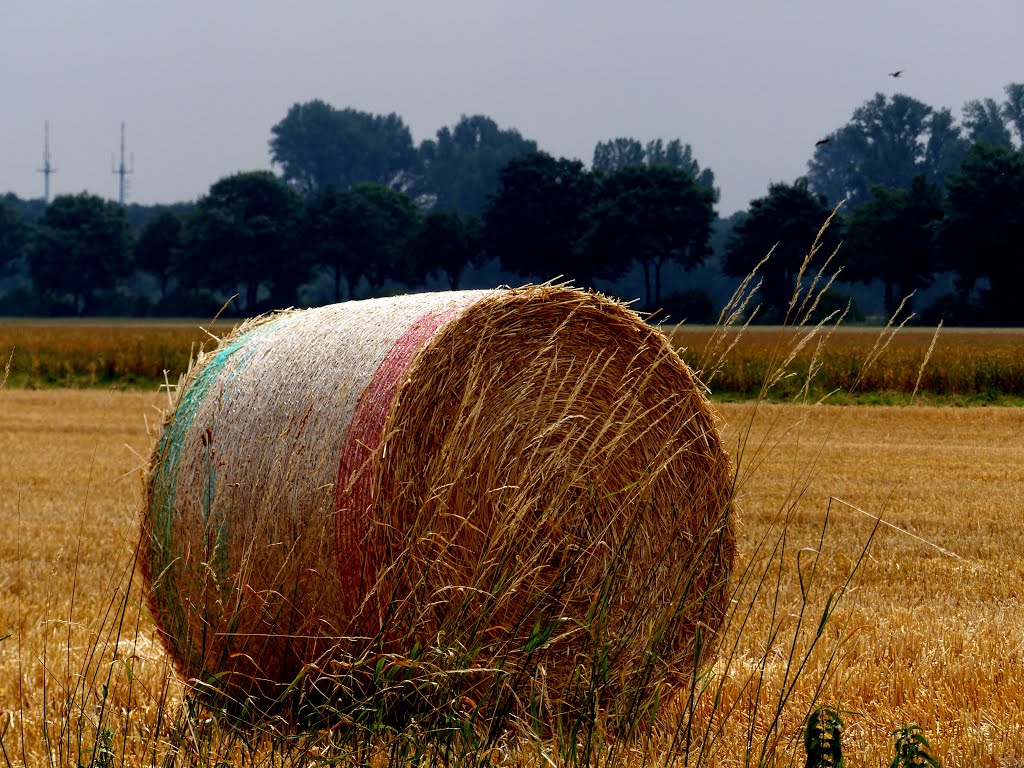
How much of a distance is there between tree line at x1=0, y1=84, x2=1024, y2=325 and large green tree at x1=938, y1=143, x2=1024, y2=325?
0.10m

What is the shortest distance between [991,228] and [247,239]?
58812 mm

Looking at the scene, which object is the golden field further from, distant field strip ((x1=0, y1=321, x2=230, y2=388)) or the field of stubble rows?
distant field strip ((x1=0, y1=321, x2=230, y2=388))

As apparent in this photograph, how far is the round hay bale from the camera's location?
466cm

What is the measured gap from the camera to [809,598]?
7754 mm

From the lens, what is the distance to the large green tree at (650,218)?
9069 cm

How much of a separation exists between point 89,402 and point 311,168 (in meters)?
141

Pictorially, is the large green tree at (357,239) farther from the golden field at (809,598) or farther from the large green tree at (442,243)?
the golden field at (809,598)

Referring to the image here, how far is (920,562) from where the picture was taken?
8.96 meters

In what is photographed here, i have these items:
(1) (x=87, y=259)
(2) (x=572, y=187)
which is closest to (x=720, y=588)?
(2) (x=572, y=187)

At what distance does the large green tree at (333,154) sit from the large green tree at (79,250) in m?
48.6

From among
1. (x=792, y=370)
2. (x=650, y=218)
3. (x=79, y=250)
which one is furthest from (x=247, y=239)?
(x=792, y=370)

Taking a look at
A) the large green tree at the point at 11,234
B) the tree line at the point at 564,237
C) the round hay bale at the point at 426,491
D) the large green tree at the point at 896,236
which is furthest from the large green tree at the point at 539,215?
the round hay bale at the point at 426,491

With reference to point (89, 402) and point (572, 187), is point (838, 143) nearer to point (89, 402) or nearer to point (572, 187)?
Answer: point (572, 187)

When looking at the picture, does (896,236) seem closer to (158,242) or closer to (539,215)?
(539,215)
